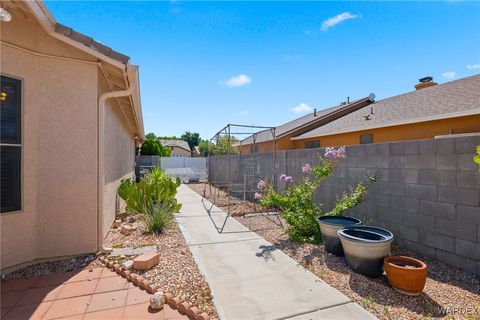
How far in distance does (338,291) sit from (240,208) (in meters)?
5.65

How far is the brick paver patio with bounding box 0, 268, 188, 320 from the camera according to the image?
2637 mm

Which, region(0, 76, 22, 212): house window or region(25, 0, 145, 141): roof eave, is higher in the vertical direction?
region(25, 0, 145, 141): roof eave

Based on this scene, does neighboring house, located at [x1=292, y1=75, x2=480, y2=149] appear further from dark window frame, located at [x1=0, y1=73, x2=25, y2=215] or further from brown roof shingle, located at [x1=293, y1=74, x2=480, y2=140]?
dark window frame, located at [x1=0, y1=73, x2=25, y2=215]

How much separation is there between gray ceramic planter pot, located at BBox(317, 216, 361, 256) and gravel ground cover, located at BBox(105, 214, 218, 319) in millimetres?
2266

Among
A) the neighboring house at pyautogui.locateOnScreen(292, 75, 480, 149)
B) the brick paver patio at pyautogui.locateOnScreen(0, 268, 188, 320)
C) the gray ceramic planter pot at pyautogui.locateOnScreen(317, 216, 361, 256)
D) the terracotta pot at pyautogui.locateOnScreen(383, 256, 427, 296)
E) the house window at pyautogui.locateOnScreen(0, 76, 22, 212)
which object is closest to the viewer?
the brick paver patio at pyautogui.locateOnScreen(0, 268, 188, 320)

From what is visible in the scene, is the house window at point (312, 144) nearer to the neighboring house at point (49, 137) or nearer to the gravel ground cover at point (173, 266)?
the gravel ground cover at point (173, 266)

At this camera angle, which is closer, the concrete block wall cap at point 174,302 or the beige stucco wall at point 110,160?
the concrete block wall cap at point 174,302

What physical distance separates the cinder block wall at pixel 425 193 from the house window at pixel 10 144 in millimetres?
5986

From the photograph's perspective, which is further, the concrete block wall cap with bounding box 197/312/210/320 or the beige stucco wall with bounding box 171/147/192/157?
the beige stucco wall with bounding box 171/147/192/157

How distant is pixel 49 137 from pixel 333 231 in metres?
4.81

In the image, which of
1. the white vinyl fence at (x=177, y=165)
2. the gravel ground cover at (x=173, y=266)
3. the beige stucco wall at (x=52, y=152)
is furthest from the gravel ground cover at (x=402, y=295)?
the white vinyl fence at (x=177, y=165)

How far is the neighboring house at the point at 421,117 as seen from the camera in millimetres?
7789

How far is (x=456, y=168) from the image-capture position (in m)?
3.62

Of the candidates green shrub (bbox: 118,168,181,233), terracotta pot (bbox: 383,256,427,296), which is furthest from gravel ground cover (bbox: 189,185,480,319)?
green shrub (bbox: 118,168,181,233)
